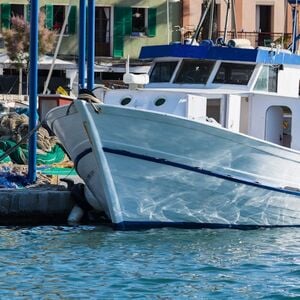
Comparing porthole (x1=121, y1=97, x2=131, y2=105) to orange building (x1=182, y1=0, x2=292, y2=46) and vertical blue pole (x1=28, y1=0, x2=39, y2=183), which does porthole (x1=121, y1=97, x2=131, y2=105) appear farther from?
orange building (x1=182, y1=0, x2=292, y2=46)

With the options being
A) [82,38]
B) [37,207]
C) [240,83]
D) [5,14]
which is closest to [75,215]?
[37,207]

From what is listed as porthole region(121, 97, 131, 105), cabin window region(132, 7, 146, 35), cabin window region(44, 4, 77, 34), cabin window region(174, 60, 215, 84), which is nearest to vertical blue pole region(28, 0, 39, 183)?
porthole region(121, 97, 131, 105)

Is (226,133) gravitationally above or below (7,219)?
above

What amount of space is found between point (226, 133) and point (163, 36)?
26.2 metres

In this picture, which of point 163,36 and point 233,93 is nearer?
point 233,93


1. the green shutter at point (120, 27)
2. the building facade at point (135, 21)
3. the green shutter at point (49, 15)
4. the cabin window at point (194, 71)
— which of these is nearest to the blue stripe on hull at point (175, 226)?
the cabin window at point (194, 71)

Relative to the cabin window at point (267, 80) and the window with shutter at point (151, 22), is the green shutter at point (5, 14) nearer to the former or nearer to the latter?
the window with shutter at point (151, 22)

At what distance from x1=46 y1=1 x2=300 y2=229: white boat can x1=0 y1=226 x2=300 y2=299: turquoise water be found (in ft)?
1.01

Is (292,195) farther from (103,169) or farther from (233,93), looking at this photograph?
(103,169)

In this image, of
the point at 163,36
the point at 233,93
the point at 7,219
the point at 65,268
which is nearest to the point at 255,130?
the point at 233,93

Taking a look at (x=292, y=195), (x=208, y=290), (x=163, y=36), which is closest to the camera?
(x=208, y=290)

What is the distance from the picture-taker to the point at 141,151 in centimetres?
1545

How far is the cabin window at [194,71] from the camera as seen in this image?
17.5m

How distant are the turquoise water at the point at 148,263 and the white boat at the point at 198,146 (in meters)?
0.31
